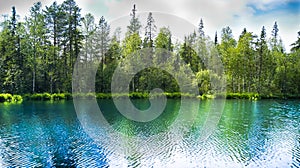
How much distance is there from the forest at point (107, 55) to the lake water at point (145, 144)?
26.2 m

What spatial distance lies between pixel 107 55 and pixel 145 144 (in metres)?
41.3

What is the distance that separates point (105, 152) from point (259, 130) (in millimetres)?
13213

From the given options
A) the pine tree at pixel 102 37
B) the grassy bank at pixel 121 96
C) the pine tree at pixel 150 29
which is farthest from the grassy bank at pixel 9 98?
the pine tree at pixel 150 29

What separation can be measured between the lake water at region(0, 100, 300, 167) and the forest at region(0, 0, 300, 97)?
2622 cm

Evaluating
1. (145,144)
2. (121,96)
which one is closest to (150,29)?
(121,96)

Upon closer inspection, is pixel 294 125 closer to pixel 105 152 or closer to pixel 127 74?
pixel 105 152

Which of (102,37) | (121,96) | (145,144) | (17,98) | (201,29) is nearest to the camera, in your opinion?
(145,144)

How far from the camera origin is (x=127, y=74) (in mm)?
54250

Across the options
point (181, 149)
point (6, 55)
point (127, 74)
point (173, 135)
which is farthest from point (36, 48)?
point (181, 149)

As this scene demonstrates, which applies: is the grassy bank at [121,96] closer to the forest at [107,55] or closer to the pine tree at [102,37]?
the forest at [107,55]

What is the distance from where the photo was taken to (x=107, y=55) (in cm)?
5812

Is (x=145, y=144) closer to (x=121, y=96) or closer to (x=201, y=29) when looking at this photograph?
(x=121, y=96)

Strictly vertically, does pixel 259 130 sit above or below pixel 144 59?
below

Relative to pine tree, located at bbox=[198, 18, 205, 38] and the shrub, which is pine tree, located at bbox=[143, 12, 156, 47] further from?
the shrub
